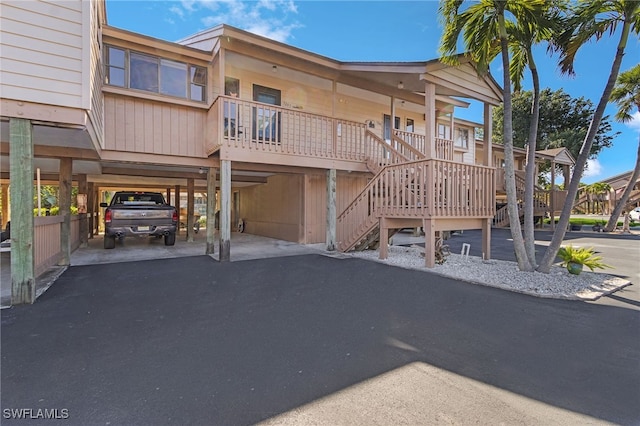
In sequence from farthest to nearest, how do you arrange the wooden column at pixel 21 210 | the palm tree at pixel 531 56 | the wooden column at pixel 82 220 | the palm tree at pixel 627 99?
the palm tree at pixel 627 99
the wooden column at pixel 82 220
the palm tree at pixel 531 56
the wooden column at pixel 21 210

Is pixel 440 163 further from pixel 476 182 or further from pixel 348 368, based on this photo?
pixel 348 368

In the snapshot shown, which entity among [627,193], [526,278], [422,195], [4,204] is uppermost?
[627,193]

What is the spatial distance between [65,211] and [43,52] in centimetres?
446

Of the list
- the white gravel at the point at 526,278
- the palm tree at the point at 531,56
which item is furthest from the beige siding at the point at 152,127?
the palm tree at the point at 531,56

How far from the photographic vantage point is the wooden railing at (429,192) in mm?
7125

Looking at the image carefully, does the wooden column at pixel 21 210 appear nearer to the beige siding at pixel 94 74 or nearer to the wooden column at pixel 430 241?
the beige siding at pixel 94 74

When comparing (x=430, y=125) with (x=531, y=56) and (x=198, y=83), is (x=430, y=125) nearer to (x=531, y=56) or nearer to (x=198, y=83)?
→ (x=531, y=56)

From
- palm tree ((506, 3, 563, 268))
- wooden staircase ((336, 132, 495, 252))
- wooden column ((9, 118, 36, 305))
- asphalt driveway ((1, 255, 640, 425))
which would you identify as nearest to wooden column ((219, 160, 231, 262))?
asphalt driveway ((1, 255, 640, 425))

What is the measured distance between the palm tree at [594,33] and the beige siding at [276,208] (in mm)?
7667

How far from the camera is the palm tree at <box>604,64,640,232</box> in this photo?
49.4ft

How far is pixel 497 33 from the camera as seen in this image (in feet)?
21.4

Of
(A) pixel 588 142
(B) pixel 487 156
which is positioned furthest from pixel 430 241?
(A) pixel 588 142

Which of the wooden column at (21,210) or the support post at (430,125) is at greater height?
the support post at (430,125)

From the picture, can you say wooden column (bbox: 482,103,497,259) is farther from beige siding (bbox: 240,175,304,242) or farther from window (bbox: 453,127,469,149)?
window (bbox: 453,127,469,149)
